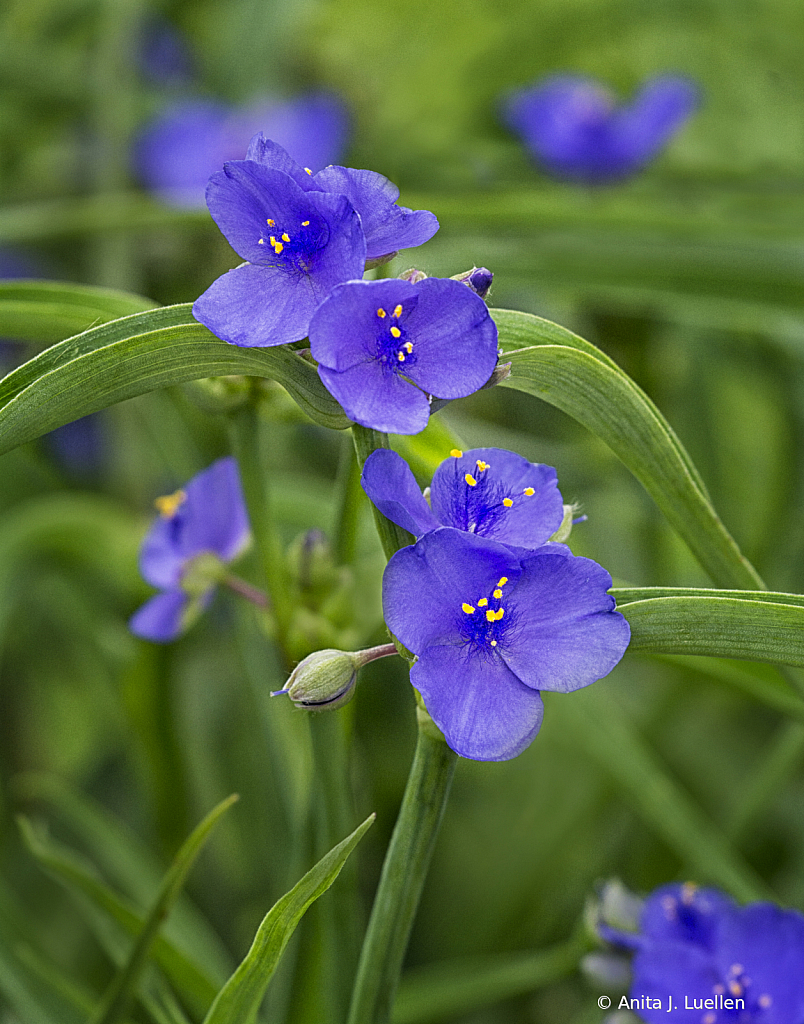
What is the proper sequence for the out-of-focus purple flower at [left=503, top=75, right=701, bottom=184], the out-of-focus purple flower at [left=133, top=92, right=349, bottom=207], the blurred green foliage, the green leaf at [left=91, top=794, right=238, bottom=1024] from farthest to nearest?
the out-of-focus purple flower at [left=133, top=92, right=349, bottom=207], the out-of-focus purple flower at [left=503, top=75, right=701, bottom=184], the blurred green foliage, the green leaf at [left=91, top=794, right=238, bottom=1024]

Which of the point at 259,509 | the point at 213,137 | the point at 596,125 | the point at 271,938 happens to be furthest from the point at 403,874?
the point at 213,137

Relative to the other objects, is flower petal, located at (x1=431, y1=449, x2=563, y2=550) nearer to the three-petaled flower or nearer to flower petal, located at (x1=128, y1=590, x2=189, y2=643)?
the three-petaled flower

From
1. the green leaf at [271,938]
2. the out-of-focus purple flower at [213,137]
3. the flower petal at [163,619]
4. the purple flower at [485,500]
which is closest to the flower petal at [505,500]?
the purple flower at [485,500]

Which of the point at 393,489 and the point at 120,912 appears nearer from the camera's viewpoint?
the point at 393,489

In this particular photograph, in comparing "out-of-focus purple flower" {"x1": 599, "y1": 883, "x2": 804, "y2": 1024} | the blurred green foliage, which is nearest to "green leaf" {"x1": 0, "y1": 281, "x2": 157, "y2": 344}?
the blurred green foliage

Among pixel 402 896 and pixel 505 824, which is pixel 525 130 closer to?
A: pixel 505 824

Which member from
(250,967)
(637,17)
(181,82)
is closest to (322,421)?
(250,967)

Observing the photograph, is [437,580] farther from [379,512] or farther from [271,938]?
[271,938]
